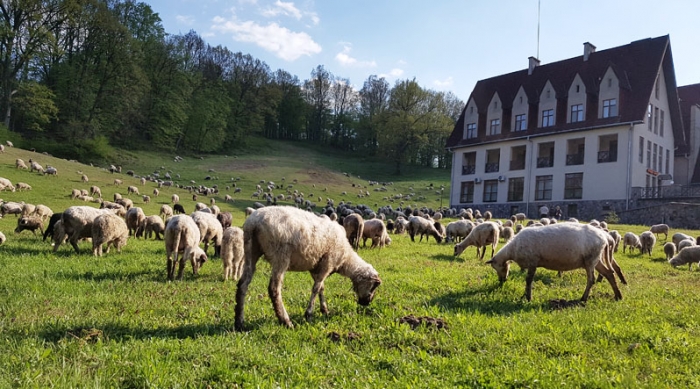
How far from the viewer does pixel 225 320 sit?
7.37 metres

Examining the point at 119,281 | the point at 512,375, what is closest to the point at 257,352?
the point at 512,375

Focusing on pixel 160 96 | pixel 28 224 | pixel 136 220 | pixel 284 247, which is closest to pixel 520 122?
pixel 136 220

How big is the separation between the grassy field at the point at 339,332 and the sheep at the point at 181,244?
40 centimetres

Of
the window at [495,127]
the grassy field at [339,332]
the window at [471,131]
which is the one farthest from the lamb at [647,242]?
the window at [471,131]

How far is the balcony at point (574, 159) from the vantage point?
45.7 metres

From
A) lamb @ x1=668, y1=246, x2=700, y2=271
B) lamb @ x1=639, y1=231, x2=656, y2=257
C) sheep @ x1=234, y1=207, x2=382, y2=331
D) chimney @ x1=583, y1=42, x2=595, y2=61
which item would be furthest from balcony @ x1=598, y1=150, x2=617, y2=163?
sheep @ x1=234, y1=207, x2=382, y2=331

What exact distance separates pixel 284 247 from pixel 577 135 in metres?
46.2

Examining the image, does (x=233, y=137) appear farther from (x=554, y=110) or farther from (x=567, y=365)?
(x=567, y=365)

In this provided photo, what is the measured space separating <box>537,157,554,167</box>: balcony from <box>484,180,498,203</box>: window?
17.5 ft

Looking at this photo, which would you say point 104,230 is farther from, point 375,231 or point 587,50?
point 587,50

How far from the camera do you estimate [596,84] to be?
4622 centimetres

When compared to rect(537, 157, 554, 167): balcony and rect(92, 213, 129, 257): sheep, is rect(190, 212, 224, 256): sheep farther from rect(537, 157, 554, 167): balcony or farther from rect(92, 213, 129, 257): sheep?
rect(537, 157, 554, 167): balcony

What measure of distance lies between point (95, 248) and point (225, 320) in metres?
8.81

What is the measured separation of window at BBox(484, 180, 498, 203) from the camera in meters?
52.1
